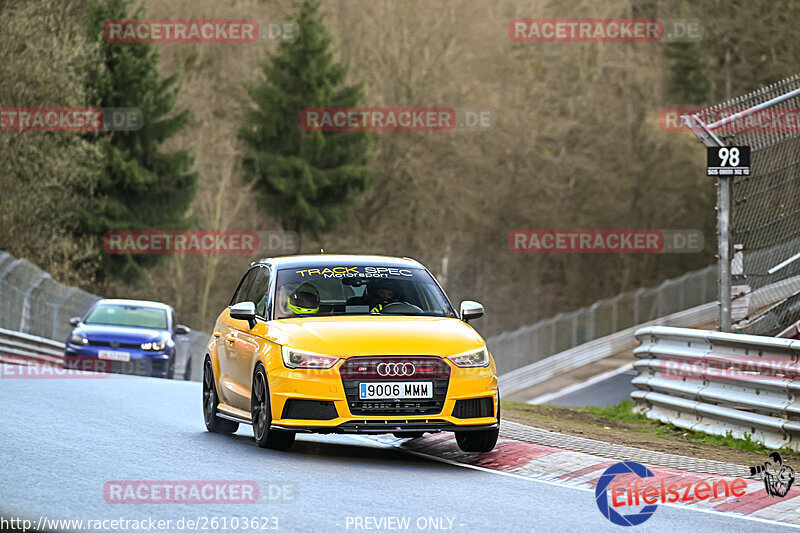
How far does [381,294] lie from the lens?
12.3 metres

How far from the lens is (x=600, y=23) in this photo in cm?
6844

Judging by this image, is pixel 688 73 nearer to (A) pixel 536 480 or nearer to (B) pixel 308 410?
(B) pixel 308 410

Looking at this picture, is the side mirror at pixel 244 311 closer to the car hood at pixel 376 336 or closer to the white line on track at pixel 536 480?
the car hood at pixel 376 336

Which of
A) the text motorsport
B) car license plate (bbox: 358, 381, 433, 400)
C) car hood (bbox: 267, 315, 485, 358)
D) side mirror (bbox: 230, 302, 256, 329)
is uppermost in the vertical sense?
side mirror (bbox: 230, 302, 256, 329)

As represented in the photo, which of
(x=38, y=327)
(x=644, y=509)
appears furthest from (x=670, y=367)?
(x=38, y=327)

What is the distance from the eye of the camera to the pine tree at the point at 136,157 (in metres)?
51.5

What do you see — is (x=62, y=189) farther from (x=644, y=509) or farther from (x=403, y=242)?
(x=644, y=509)

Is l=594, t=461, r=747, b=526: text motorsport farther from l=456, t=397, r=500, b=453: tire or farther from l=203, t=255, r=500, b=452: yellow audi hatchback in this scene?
l=203, t=255, r=500, b=452: yellow audi hatchback

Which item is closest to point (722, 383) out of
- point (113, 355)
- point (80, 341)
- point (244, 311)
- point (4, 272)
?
point (244, 311)

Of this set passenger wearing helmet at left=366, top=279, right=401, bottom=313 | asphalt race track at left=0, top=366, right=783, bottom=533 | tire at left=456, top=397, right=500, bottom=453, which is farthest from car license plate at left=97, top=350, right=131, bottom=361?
tire at left=456, top=397, right=500, bottom=453

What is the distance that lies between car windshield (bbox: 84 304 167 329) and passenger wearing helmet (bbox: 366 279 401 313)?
43.6 ft

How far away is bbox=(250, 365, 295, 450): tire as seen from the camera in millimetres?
11367

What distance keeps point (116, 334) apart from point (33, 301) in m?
7.47

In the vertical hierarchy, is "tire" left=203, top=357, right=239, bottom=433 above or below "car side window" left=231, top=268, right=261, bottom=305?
below
